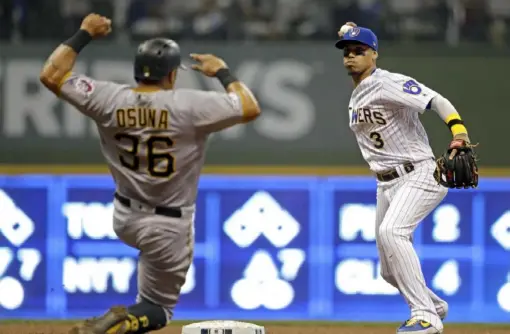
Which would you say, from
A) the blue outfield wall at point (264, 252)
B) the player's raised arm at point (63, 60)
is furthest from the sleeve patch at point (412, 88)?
the blue outfield wall at point (264, 252)

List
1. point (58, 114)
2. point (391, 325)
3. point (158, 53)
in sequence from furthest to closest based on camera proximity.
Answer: point (58, 114) < point (391, 325) < point (158, 53)

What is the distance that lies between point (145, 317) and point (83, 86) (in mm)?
1140

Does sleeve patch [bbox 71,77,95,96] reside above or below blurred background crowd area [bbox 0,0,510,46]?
below

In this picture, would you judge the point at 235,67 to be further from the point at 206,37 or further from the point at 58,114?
the point at 58,114

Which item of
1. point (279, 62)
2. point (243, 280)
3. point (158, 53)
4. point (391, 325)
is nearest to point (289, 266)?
A: point (243, 280)

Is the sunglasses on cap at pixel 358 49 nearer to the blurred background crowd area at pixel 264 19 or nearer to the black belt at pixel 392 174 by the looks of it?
the black belt at pixel 392 174

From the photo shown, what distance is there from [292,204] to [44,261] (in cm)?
211

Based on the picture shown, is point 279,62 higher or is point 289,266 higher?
point 279,62

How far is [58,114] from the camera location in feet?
32.8

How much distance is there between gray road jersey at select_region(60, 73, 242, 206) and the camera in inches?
208

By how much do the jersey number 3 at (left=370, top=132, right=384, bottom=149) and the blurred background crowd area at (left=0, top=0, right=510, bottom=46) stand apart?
12.5 feet

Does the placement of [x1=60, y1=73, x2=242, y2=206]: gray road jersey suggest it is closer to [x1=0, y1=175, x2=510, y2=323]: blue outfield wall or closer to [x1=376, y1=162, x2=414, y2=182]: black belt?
[x1=376, y1=162, x2=414, y2=182]: black belt

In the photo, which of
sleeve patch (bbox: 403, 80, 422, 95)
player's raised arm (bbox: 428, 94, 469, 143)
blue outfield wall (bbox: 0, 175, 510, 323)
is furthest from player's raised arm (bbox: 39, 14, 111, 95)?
blue outfield wall (bbox: 0, 175, 510, 323)

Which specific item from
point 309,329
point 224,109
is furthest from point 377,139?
point 309,329
